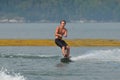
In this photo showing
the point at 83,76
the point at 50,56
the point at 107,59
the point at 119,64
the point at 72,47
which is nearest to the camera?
the point at 83,76

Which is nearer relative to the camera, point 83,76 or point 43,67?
point 83,76

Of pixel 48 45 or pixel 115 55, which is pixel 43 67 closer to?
pixel 115 55

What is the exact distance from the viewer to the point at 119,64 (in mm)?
34062

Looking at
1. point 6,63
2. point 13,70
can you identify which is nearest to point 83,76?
point 13,70

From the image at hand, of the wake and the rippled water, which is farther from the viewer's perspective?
the wake

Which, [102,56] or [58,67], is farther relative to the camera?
[102,56]

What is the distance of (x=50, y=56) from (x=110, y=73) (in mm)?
10195

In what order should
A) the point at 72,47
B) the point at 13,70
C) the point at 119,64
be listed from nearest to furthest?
the point at 13,70 → the point at 119,64 → the point at 72,47

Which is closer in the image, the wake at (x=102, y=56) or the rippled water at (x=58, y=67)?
the rippled water at (x=58, y=67)

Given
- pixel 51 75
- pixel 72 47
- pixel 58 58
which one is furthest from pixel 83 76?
pixel 72 47

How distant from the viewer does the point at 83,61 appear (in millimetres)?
36062

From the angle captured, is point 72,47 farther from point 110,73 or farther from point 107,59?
point 110,73

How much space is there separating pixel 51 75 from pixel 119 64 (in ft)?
18.7

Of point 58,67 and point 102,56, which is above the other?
point 102,56
